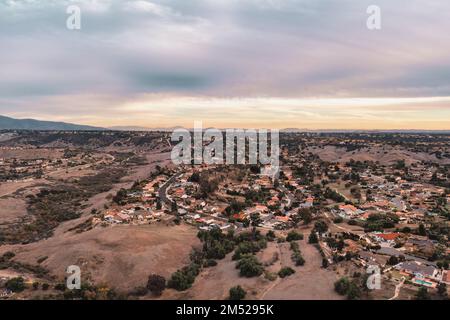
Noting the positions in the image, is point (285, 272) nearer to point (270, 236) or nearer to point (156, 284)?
point (156, 284)

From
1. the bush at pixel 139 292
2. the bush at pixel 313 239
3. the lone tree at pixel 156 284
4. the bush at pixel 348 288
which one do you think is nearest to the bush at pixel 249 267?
the bush at pixel 348 288

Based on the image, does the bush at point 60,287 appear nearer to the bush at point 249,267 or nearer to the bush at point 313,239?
the bush at point 249,267

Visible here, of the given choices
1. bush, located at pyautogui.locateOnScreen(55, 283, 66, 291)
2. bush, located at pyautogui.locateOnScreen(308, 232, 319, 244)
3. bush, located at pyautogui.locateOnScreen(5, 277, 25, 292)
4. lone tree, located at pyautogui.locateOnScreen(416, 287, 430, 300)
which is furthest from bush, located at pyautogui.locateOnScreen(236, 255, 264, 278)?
bush, located at pyautogui.locateOnScreen(5, 277, 25, 292)

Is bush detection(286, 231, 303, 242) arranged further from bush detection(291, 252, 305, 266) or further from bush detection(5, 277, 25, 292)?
bush detection(5, 277, 25, 292)

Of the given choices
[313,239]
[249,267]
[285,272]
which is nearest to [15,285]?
[249,267]

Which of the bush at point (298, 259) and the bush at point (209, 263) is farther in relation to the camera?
the bush at point (209, 263)

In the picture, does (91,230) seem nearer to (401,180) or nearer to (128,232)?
(128,232)
